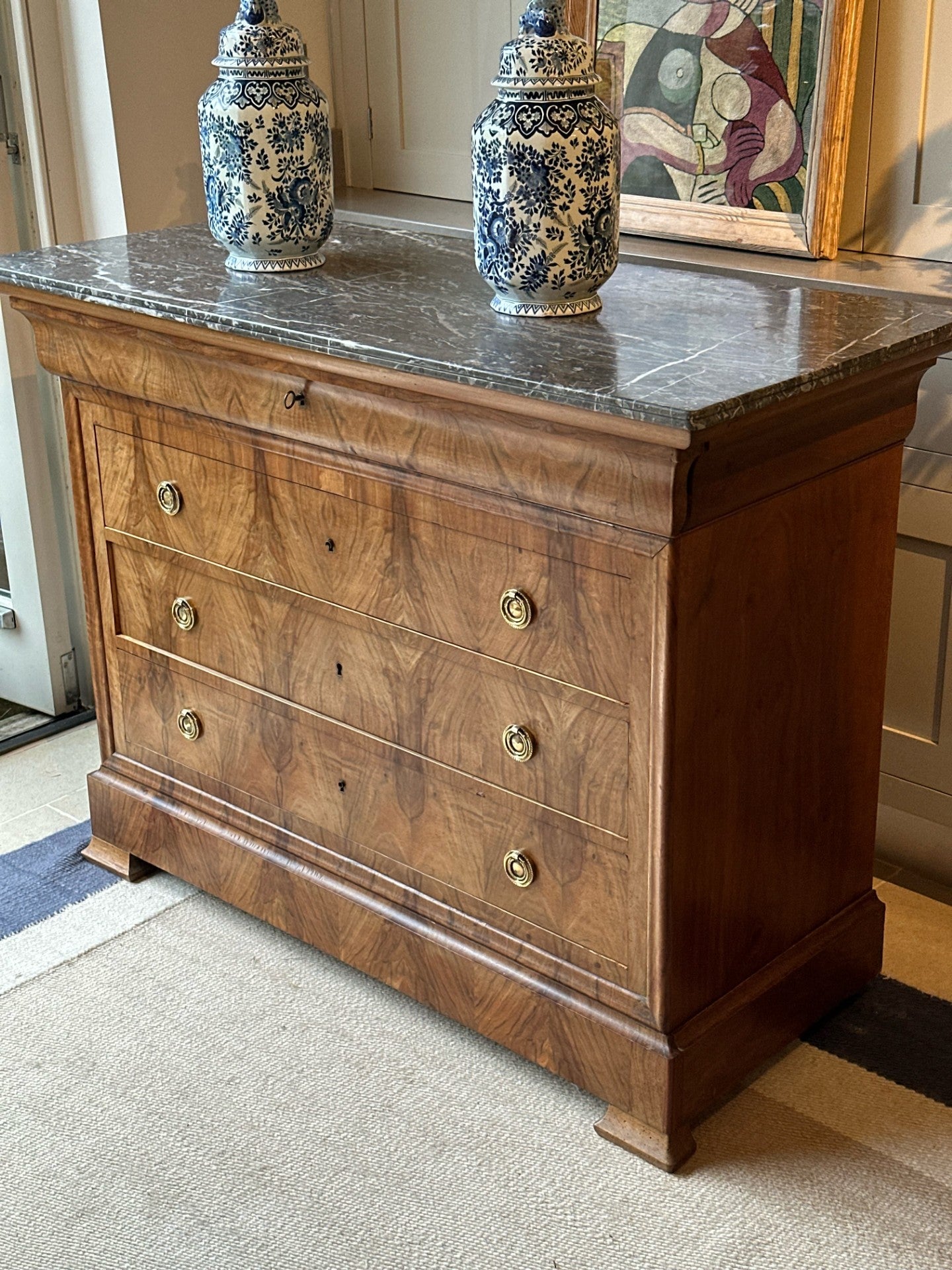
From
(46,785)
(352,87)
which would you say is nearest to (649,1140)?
(46,785)

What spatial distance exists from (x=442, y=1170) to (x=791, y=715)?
76cm

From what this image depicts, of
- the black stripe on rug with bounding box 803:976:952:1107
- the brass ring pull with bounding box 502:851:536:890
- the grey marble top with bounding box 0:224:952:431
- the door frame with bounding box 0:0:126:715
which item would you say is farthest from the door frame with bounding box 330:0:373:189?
the black stripe on rug with bounding box 803:976:952:1107

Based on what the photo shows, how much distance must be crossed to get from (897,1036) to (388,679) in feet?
3.05

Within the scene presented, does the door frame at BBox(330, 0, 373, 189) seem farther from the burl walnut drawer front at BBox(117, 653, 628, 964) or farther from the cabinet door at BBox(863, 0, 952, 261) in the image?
the burl walnut drawer front at BBox(117, 653, 628, 964)

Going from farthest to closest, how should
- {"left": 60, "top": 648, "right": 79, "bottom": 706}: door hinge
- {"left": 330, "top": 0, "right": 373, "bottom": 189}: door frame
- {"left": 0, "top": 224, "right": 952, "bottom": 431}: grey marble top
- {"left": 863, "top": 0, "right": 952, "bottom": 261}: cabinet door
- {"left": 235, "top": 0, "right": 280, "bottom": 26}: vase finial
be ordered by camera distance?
{"left": 60, "top": 648, "right": 79, "bottom": 706}: door hinge < {"left": 330, "top": 0, "right": 373, "bottom": 189}: door frame < {"left": 863, "top": 0, "right": 952, "bottom": 261}: cabinet door < {"left": 235, "top": 0, "right": 280, "bottom": 26}: vase finial < {"left": 0, "top": 224, "right": 952, "bottom": 431}: grey marble top

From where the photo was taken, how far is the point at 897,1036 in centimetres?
211

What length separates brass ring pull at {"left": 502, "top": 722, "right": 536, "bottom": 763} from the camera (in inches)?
72.8

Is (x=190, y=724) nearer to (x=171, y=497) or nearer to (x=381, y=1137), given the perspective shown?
(x=171, y=497)

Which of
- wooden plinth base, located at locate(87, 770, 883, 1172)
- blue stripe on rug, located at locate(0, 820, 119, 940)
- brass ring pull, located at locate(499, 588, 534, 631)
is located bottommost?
blue stripe on rug, located at locate(0, 820, 119, 940)

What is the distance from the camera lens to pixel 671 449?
153cm

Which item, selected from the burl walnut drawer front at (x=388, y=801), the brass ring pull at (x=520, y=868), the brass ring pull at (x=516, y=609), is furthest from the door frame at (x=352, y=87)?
the brass ring pull at (x=520, y=868)

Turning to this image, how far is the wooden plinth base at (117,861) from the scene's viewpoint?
2.55m

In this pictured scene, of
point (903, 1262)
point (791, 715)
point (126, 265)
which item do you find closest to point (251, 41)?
point (126, 265)

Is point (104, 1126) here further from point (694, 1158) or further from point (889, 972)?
point (889, 972)
